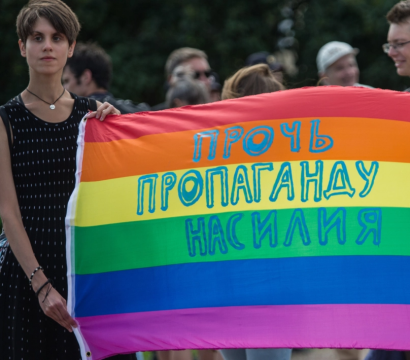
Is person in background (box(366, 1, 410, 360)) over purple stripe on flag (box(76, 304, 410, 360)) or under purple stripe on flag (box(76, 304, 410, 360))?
over

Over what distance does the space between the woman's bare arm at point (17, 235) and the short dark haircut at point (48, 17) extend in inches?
17.4

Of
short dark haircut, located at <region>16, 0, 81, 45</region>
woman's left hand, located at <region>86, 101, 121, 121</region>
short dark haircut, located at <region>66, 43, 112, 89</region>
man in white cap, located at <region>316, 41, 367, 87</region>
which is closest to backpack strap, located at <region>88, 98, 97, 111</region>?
woman's left hand, located at <region>86, 101, 121, 121</region>

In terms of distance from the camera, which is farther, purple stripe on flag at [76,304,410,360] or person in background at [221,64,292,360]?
person in background at [221,64,292,360]

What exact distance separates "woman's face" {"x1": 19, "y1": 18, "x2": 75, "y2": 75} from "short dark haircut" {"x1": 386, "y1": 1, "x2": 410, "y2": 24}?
2078mm

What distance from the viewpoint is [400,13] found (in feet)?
13.2

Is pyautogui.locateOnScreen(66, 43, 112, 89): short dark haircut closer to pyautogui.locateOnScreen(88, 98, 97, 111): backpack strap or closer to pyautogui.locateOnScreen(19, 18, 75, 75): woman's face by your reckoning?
pyautogui.locateOnScreen(88, 98, 97, 111): backpack strap

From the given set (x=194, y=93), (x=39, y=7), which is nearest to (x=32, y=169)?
(x=39, y=7)

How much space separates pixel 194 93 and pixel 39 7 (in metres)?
2.38

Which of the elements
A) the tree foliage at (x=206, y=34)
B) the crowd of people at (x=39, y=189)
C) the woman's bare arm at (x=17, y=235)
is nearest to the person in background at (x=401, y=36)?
the crowd of people at (x=39, y=189)

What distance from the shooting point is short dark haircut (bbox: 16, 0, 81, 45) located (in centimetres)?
294

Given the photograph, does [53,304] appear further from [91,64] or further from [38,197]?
[91,64]

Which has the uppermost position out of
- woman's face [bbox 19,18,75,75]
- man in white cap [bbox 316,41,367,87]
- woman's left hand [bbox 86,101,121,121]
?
man in white cap [bbox 316,41,367,87]

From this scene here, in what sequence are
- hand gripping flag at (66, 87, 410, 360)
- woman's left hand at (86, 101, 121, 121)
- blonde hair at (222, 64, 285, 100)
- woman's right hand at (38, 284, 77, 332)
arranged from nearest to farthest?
1. woman's right hand at (38, 284, 77, 332)
2. hand gripping flag at (66, 87, 410, 360)
3. woman's left hand at (86, 101, 121, 121)
4. blonde hair at (222, 64, 285, 100)

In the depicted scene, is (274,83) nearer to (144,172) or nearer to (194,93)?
(144,172)
